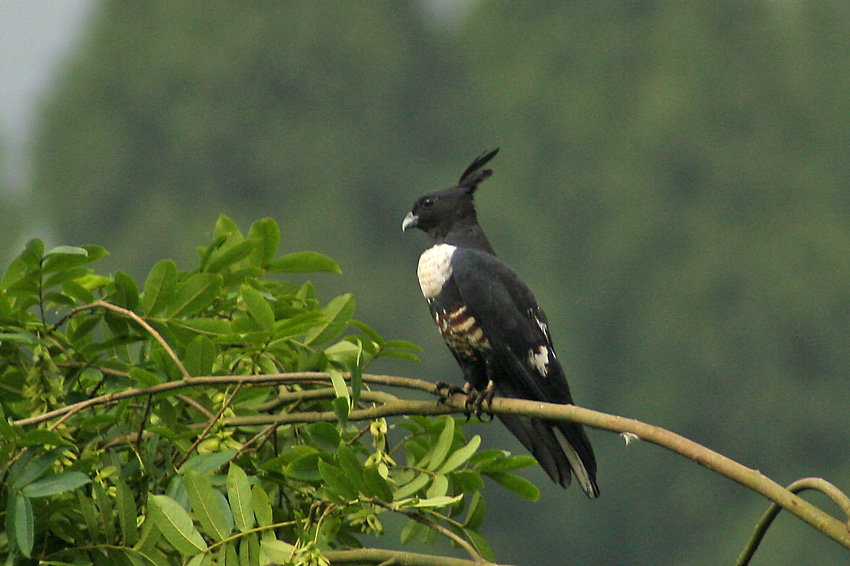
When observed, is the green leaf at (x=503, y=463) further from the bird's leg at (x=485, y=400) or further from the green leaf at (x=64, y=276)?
the green leaf at (x=64, y=276)

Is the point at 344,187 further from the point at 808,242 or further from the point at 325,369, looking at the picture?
the point at 325,369

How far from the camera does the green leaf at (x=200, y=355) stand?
98.8 inches

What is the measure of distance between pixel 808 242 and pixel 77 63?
24103 mm

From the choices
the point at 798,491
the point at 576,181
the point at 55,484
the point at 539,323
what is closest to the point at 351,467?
the point at 55,484

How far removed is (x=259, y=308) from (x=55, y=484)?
543 mm

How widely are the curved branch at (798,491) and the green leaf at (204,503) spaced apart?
35.5 inches

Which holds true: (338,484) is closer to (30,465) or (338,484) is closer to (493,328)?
(30,465)

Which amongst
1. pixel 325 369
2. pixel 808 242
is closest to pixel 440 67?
pixel 808 242

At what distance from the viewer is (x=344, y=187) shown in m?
38.8

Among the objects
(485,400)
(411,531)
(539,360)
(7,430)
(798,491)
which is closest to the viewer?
(798,491)

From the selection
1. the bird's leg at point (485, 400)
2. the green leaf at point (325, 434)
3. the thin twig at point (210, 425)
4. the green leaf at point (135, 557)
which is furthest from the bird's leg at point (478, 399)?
the green leaf at point (135, 557)

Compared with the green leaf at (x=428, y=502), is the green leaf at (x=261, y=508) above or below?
below

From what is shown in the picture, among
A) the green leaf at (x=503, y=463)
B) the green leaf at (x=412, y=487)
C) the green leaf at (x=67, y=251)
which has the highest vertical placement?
the green leaf at (x=67, y=251)

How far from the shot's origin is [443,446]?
2.54 m
